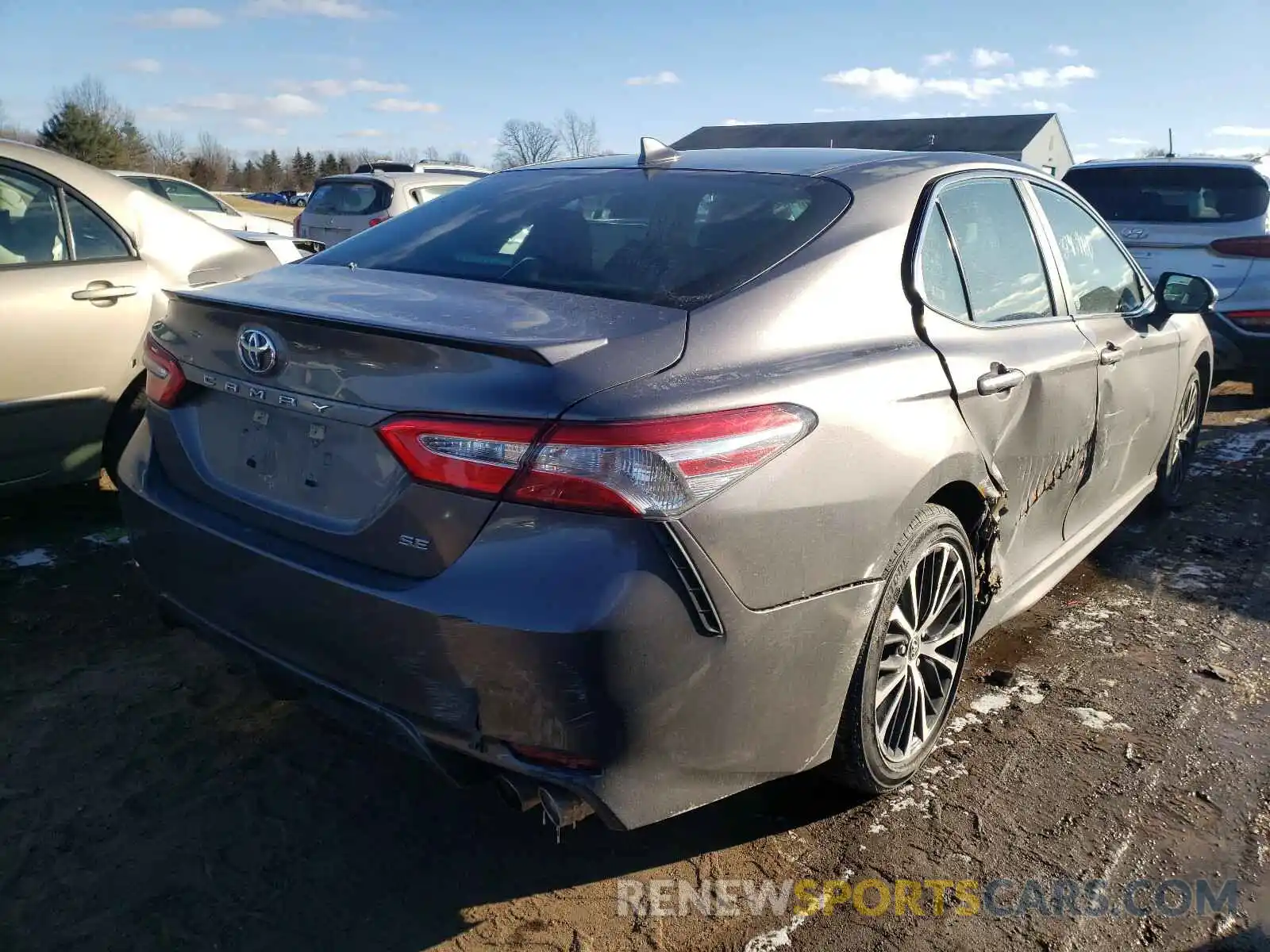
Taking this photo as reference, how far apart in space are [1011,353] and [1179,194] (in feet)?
18.9

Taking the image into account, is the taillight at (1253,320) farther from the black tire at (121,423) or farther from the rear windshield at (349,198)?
the rear windshield at (349,198)

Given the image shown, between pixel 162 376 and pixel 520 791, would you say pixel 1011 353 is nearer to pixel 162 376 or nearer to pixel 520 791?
pixel 520 791

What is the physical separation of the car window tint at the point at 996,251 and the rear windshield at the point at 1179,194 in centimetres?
498

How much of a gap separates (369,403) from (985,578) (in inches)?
73.6

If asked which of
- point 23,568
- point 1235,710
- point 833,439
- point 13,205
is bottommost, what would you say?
point 1235,710

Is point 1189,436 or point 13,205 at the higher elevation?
point 13,205

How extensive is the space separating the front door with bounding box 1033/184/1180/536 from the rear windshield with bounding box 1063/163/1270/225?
145 inches

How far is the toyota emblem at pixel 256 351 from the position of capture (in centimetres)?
220

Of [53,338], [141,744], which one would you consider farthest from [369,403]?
[53,338]

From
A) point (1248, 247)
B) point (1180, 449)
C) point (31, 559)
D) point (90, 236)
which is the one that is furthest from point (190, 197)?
point (1180, 449)

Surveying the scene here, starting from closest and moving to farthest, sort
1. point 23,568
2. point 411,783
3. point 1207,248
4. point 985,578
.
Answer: point 411,783
point 985,578
point 23,568
point 1207,248

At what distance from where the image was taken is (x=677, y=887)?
2.40 m

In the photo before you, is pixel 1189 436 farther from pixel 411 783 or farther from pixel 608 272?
pixel 411 783

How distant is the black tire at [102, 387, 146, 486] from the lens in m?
4.12
